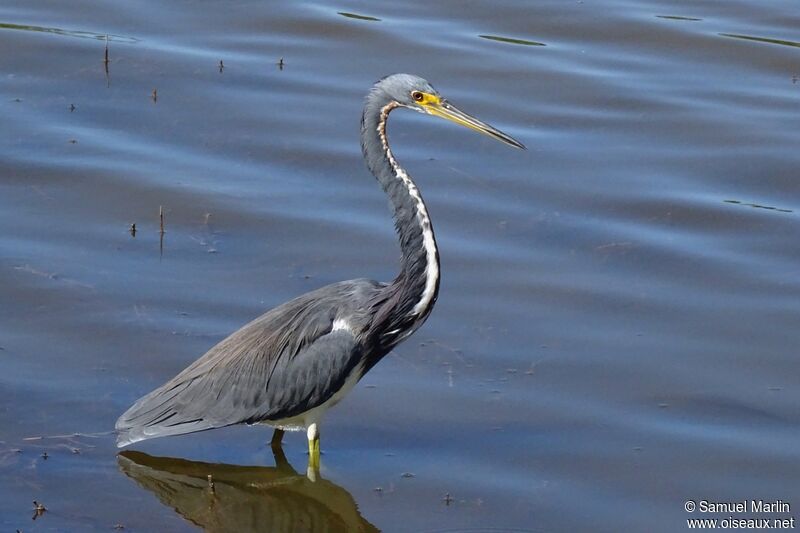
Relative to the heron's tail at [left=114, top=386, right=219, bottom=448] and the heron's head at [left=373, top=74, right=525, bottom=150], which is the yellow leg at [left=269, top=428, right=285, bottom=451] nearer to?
the heron's tail at [left=114, top=386, right=219, bottom=448]

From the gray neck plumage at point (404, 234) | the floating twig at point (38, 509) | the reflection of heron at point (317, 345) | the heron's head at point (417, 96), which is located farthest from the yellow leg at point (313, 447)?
the heron's head at point (417, 96)

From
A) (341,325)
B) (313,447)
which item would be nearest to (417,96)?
(341,325)

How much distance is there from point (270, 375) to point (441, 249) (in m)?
2.62

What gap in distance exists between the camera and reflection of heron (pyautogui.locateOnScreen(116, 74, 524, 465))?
7.36 metres

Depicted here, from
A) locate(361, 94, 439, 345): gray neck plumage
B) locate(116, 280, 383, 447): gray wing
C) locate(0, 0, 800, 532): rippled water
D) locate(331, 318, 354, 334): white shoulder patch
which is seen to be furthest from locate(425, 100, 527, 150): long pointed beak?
locate(0, 0, 800, 532): rippled water

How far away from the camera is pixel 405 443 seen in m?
7.64

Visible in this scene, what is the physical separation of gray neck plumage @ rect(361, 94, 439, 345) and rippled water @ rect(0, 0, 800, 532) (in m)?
0.72

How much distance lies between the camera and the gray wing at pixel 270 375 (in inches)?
289

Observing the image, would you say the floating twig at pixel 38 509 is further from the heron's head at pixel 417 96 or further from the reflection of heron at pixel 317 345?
the heron's head at pixel 417 96

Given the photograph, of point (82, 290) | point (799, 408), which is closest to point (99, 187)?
point (82, 290)

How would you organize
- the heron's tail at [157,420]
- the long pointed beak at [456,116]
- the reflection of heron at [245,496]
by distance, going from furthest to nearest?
the long pointed beak at [456,116] < the heron's tail at [157,420] < the reflection of heron at [245,496]

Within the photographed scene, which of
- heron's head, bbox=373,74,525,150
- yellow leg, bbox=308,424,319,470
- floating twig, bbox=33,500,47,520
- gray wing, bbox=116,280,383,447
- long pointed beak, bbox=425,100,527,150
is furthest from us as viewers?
long pointed beak, bbox=425,100,527,150

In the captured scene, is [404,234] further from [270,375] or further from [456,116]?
[270,375]

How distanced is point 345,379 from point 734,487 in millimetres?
2075
